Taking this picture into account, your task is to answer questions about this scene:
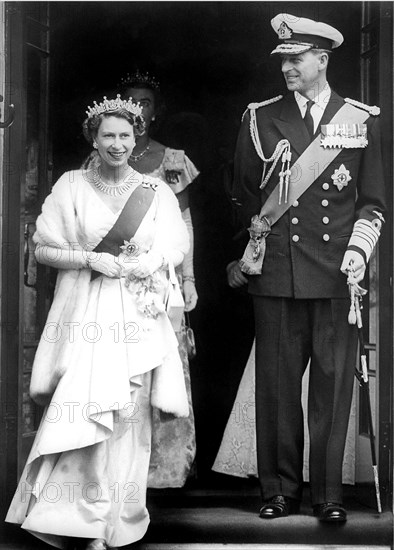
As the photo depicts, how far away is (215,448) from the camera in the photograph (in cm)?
575

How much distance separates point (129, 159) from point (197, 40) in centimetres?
69

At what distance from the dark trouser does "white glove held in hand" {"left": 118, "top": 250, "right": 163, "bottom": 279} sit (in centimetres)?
58

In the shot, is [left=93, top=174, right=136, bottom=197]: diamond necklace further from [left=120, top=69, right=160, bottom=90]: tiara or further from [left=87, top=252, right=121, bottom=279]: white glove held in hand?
[left=120, top=69, right=160, bottom=90]: tiara

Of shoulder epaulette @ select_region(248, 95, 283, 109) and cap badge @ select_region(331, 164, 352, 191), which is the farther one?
shoulder epaulette @ select_region(248, 95, 283, 109)

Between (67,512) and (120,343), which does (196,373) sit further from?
(67,512)

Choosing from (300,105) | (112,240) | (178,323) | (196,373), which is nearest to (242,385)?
(196,373)

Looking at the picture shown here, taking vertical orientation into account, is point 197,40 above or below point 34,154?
above

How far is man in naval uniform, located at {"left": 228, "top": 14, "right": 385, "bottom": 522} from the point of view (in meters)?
5.33

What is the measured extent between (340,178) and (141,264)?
1.02 meters

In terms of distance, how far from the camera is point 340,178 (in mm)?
5367

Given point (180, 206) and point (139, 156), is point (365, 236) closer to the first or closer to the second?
point (180, 206)

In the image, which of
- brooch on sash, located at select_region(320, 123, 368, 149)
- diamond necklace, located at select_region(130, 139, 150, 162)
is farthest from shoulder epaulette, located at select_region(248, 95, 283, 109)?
diamond necklace, located at select_region(130, 139, 150, 162)

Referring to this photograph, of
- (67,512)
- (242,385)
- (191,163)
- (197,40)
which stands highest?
(197,40)

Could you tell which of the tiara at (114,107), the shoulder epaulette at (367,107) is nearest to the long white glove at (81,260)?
the tiara at (114,107)
